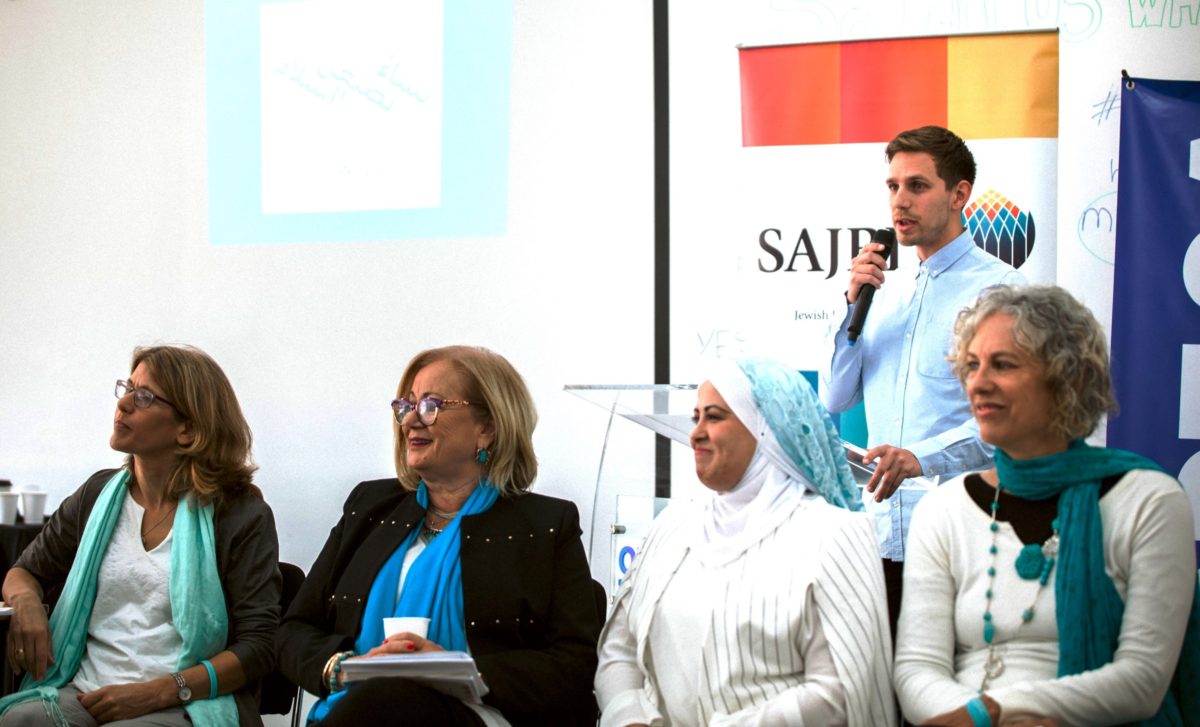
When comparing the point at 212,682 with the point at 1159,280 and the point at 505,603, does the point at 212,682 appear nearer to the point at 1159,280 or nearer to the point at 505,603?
the point at 505,603

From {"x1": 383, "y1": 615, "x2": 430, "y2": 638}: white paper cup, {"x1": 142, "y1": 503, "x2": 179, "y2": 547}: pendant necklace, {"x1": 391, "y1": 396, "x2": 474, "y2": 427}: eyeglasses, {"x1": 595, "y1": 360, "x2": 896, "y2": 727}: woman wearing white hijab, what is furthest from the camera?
{"x1": 142, "y1": 503, "x2": 179, "y2": 547}: pendant necklace

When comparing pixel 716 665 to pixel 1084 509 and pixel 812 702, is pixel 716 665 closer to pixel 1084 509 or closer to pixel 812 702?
pixel 812 702

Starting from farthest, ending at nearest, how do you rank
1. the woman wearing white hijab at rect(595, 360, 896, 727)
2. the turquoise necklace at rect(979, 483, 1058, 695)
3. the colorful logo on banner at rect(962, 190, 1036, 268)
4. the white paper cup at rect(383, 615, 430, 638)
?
the colorful logo on banner at rect(962, 190, 1036, 268) < the white paper cup at rect(383, 615, 430, 638) < the woman wearing white hijab at rect(595, 360, 896, 727) < the turquoise necklace at rect(979, 483, 1058, 695)

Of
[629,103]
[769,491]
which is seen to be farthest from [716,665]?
[629,103]

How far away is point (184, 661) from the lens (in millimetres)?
2938

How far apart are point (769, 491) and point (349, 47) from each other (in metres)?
2.81

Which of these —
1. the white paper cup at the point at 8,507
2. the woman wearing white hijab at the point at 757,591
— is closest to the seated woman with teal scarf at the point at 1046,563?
the woman wearing white hijab at the point at 757,591

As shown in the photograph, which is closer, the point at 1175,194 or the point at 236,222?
the point at 1175,194

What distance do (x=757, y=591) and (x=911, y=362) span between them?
908mm

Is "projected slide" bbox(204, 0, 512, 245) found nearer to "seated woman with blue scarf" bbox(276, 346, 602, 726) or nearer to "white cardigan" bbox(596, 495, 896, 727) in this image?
"seated woman with blue scarf" bbox(276, 346, 602, 726)

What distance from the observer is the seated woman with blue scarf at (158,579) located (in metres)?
2.89

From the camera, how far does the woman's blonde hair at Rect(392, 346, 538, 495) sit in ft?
9.30

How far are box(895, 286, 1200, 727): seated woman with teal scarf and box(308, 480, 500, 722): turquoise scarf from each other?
0.98 m

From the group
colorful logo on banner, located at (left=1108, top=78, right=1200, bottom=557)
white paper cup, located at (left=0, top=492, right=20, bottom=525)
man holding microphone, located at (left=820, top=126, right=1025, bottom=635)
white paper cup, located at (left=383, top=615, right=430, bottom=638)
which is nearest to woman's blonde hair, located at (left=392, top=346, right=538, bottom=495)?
white paper cup, located at (left=383, top=615, right=430, bottom=638)
